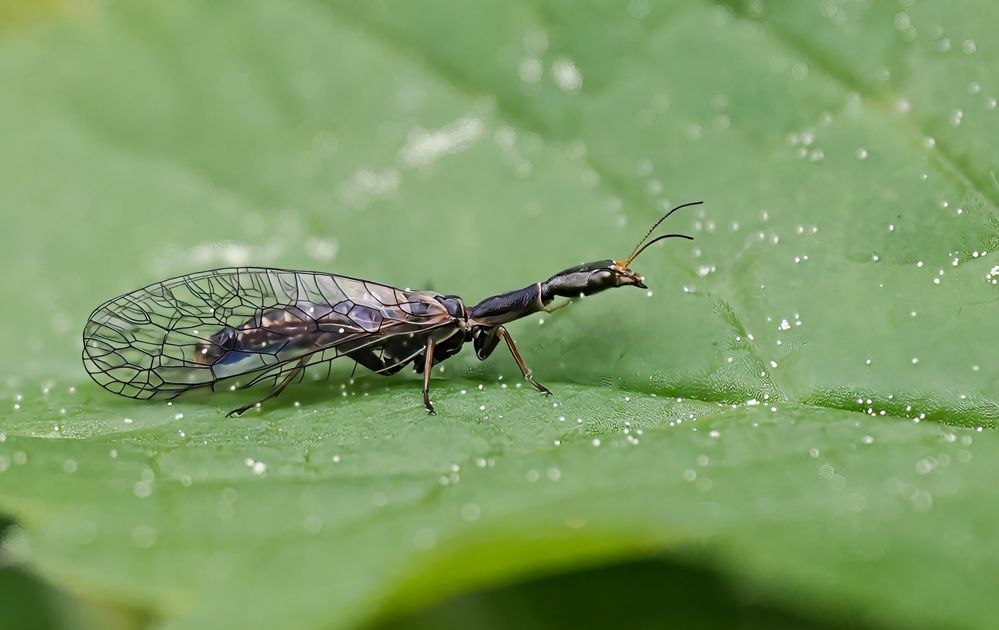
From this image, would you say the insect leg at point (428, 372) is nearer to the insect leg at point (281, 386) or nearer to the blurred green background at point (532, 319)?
the blurred green background at point (532, 319)

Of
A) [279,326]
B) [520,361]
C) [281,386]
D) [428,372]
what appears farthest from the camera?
[279,326]

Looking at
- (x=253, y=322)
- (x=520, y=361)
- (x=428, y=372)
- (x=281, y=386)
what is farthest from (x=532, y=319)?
(x=253, y=322)

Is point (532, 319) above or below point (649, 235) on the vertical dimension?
below

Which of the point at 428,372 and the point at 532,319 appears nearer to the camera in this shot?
the point at 428,372

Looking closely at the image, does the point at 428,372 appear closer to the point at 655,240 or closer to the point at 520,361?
the point at 520,361

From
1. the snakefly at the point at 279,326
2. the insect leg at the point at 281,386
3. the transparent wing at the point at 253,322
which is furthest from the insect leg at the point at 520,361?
the insect leg at the point at 281,386

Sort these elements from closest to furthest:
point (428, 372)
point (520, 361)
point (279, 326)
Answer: point (520, 361) < point (428, 372) < point (279, 326)

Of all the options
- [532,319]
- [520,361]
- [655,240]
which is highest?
[655,240]

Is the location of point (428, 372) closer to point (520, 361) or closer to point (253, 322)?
point (520, 361)
